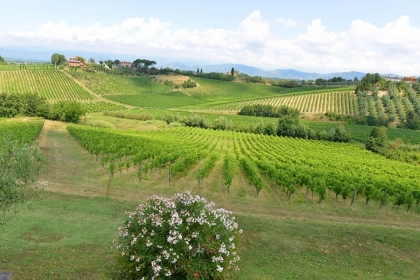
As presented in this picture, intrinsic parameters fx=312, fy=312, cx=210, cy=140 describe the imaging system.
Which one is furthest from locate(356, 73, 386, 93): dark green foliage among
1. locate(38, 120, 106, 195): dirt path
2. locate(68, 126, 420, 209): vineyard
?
locate(38, 120, 106, 195): dirt path

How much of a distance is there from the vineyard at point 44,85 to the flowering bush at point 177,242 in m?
120

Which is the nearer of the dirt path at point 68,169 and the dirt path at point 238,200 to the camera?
the dirt path at point 238,200

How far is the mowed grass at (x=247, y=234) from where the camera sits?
13.5 metres

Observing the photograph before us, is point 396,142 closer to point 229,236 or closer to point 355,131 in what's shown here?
point 355,131

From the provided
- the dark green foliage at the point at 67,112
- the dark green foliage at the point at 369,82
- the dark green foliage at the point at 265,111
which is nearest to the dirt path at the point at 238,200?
the dark green foliage at the point at 67,112

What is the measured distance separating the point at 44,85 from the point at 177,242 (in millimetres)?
141472

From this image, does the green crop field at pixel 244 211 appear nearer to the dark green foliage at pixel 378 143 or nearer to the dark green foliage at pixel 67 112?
the dark green foliage at pixel 67 112

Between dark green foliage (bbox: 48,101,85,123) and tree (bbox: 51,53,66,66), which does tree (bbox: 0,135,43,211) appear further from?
tree (bbox: 51,53,66,66)

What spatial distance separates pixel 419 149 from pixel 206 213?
7825 cm

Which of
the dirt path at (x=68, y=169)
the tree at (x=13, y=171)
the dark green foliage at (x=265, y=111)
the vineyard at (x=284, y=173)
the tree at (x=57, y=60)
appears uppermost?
the tree at (x=57, y=60)

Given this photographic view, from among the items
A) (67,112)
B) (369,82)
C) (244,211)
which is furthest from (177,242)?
(369,82)

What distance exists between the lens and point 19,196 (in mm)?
13039

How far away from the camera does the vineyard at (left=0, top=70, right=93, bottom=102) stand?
120 metres

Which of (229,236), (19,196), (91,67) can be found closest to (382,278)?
(229,236)
